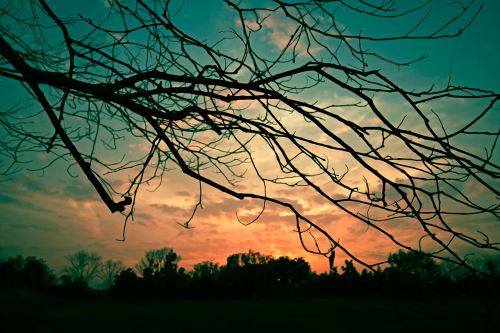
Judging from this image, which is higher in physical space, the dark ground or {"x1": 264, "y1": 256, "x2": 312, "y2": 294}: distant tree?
{"x1": 264, "y1": 256, "x2": 312, "y2": 294}: distant tree

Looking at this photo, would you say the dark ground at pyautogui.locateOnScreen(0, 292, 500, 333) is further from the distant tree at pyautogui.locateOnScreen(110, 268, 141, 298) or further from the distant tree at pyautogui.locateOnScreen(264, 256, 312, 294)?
the distant tree at pyautogui.locateOnScreen(264, 256, 312, 294)

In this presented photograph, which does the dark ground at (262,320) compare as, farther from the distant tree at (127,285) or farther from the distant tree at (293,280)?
the distant tree at (293,280)

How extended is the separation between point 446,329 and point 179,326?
24.6 meters

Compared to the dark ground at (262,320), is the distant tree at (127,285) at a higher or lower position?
higher

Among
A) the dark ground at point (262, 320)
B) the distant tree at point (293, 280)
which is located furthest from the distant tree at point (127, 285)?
the distant tree at point (293, 280)

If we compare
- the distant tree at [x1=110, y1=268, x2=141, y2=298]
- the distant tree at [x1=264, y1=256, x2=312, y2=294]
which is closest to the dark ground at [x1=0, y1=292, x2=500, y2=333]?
the distant tree at [x1=110, y1=268, x2=141, y2=298]

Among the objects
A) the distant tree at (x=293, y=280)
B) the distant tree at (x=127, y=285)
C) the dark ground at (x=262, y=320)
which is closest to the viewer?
the dark ground at (x=262, y=320)

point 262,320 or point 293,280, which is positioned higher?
point 293,280

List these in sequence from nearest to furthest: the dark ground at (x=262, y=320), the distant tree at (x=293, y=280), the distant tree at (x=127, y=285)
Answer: the dark ground at (x=262, y=320) → the distant tree at (x=127, y=285) → the distant tree at (x=293, y=280)

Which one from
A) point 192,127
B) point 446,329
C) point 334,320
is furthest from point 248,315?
point 192,127

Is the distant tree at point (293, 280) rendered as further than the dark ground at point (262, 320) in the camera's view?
Yes

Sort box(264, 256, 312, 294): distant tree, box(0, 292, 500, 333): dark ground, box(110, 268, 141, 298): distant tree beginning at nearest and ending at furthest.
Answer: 1. box(0, 292, 500, 333): dark ground
2. box(110, 268, 141, 298): distant tree
3. box(264, 256, 312, 294): distant tree

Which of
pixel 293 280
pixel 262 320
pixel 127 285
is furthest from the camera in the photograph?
pixel 293 280

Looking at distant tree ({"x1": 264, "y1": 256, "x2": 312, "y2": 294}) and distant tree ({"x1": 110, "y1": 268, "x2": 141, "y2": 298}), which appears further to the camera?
distant tree ({"x1": 264, "y1": 256, "x2": 312, "y2": 294})
